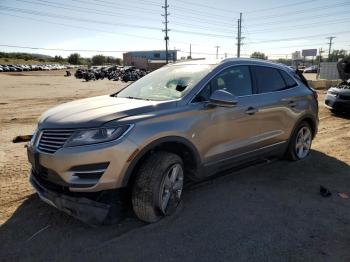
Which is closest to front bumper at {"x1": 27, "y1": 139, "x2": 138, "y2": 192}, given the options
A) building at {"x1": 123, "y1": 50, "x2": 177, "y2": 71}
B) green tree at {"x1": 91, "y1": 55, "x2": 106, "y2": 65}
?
building at {"x1": 123, "y1": 50, "x2": 177, "y2": 71}

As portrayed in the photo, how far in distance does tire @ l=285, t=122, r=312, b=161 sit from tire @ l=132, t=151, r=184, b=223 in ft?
8.73

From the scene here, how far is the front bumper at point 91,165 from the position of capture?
10.2 ft

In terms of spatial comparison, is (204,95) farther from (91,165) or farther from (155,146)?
(91,165)

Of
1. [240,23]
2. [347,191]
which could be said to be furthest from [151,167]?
[240,23]

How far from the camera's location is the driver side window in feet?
13.2

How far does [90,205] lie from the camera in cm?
319

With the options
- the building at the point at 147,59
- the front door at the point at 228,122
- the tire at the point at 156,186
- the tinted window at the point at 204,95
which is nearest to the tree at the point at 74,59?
the building at the point at 147,59

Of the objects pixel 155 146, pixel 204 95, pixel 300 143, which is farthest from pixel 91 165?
pixel 300 143

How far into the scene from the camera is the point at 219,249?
3.17m

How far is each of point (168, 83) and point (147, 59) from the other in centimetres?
9125

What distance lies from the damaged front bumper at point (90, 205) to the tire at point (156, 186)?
0.21 m

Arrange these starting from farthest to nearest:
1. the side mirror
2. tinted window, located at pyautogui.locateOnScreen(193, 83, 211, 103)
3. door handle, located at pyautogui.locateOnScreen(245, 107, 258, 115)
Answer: door handle, located at pyautogui.locateOnScreen(245, 107, 258, 115)
tinted window, located at pyautogui.locateOnScreen(193, 83, 211, 103)
the side mirror

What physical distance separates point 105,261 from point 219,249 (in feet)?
3.44

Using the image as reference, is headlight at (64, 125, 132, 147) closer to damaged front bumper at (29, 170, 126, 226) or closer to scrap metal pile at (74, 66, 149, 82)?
damaged front bumper at (29, 170, 126, 226)
